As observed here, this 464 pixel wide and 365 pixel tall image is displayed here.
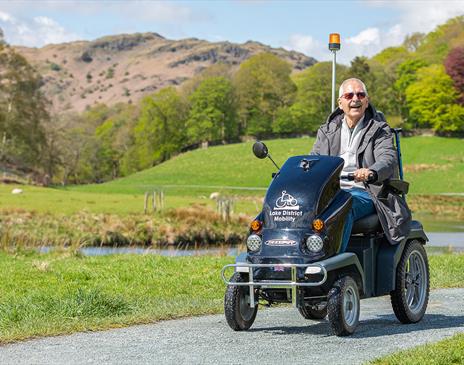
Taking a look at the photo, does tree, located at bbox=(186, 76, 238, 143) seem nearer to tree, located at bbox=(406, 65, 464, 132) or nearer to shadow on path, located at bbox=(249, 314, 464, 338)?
tree, located at bbox=(406, 65, 464, 132)

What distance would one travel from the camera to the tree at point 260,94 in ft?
399

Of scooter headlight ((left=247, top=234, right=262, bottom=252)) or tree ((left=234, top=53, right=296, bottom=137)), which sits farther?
tree ((left=234, top=53, right=296, bottom=137))

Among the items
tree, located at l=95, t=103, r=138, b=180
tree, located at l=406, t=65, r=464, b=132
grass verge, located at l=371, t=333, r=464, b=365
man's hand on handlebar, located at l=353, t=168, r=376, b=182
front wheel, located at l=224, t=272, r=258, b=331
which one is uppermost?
tree, located at l=406, t=65, r=464, b=132

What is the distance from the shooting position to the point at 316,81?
119500 millimetres

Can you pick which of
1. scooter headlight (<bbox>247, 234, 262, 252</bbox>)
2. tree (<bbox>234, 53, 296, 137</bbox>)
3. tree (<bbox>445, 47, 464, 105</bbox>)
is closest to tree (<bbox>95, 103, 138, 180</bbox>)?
tree (<bbox>234, 53, 296, 137</bbox>)

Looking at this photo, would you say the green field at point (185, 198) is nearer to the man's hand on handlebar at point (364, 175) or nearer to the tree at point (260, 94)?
the tree at point (260, 94)

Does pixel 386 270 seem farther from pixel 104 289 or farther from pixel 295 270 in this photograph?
pixel 104 289

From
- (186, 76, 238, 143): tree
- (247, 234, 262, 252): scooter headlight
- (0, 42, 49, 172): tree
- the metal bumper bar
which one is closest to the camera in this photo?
the metal bumper bar

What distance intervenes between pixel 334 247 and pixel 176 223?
32.6 metres

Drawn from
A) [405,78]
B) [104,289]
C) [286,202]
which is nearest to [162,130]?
[405,78]

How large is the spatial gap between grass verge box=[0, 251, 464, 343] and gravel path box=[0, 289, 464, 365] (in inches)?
19.9

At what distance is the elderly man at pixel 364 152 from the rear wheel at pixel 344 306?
2.57 feet

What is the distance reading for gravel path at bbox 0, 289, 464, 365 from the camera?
7.46 meters

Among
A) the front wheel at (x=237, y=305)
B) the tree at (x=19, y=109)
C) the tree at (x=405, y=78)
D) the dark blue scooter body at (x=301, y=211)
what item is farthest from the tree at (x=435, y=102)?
the front wheel at (x=237, y=305)
